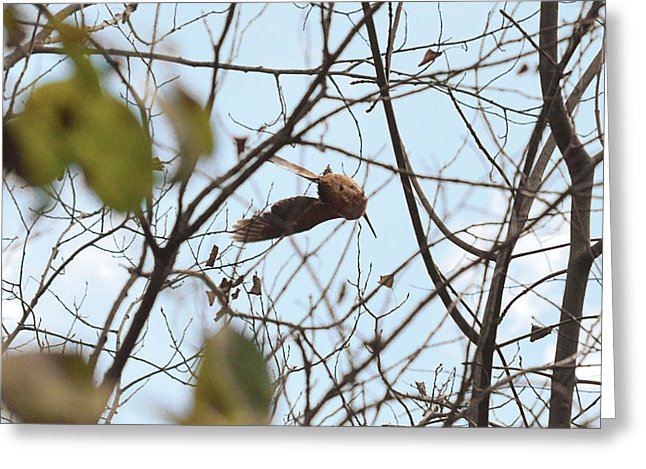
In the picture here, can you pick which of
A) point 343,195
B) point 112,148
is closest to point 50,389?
point 112,148

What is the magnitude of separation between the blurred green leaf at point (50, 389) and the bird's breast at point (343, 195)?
609 millimetres

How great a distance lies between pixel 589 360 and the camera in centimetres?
189

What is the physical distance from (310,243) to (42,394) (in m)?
0.64

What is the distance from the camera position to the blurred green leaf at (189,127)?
1.94 m

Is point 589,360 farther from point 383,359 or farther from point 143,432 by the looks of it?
point 143,432

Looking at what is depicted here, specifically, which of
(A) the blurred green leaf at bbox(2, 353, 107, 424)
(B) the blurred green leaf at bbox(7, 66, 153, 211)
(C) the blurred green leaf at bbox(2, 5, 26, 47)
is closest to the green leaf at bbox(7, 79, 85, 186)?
(B) the blurred green leaf at bbox(7, 66, 153, 211)

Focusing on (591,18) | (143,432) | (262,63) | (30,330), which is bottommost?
(143,432)

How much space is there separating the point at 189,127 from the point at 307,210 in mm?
308

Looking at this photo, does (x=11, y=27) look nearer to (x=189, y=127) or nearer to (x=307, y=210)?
(x=189, y=127)

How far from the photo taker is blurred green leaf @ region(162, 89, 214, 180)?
1.94 metres

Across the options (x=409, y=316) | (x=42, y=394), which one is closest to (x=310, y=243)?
(x=409, y=316)

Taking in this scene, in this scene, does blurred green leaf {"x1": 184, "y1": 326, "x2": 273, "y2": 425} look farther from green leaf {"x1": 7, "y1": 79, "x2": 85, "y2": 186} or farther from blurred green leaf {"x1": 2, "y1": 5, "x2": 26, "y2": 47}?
blurred green leaf {"x1": 2, "y1": 5, "x2": 26, "y2": 47}

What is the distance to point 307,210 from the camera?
75.5 inches

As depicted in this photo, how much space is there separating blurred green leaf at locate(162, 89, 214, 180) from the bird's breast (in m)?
0.25
